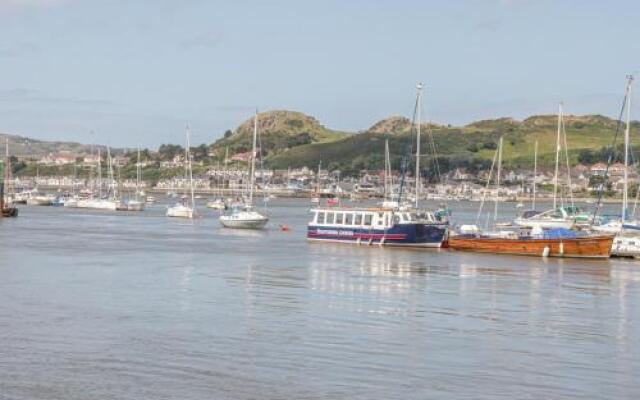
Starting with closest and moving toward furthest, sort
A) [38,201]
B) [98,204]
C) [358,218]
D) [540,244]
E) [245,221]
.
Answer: [540,244] < [358,218] < [245,221] < [98,204] < [38,201]

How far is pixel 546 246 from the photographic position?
60.5m

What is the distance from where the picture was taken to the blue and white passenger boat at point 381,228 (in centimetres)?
6700

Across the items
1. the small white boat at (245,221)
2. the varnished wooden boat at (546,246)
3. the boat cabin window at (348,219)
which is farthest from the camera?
the small white boat at (245,221)

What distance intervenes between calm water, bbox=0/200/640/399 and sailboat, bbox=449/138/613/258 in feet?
6.34

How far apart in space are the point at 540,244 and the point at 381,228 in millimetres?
11258

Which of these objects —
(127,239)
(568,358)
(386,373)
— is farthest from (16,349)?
(127,239)

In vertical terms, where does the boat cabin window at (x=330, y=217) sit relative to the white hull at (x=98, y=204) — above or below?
above

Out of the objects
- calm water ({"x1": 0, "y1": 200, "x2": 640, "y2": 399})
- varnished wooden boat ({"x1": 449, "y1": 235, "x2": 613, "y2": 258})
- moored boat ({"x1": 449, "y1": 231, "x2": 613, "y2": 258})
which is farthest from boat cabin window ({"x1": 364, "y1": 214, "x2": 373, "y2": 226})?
calm water ({"x1": 0, "y1": 200, "x2": 640, "y2": 399})

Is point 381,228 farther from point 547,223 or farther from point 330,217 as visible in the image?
point 547,223

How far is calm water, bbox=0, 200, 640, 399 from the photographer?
22.8 meters

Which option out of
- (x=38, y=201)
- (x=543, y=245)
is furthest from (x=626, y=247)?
(x=38, y=201)

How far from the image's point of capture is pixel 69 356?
2525 centimetres

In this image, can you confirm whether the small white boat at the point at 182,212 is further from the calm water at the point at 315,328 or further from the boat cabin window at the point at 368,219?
the calm water at the point at 315,328

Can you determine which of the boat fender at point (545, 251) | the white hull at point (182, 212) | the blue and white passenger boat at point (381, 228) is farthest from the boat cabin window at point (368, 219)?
the white hull at point (182, 212)
